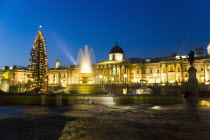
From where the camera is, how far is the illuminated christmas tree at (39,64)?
36.2 meters

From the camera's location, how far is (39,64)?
3709 centimetres

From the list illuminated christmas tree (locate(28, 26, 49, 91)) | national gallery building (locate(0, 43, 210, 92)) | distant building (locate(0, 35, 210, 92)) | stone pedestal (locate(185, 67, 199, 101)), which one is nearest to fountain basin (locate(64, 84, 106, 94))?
stone pedestal (locate(185, 67, 199, 101))

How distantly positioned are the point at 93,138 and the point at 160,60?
77.5 m

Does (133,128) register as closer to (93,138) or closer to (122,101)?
(93,138)

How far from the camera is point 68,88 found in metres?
23.6

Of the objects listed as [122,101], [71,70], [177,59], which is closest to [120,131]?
[122,101]

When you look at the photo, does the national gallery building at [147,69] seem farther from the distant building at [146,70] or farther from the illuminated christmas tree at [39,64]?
the illuminated christmas tree at [39,64]

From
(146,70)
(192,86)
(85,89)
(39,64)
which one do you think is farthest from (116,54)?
(85,89)

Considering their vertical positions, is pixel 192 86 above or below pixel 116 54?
below

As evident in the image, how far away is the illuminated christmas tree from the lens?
36.2 m

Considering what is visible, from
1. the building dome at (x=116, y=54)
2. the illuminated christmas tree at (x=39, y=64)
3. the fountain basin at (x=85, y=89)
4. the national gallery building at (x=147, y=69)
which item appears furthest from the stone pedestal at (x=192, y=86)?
the building dome at (x=116, y=54)

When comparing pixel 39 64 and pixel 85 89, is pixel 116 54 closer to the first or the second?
pixel 39 64

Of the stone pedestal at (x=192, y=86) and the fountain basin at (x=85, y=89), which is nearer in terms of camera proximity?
the fountain basin at (x=85, y=89)

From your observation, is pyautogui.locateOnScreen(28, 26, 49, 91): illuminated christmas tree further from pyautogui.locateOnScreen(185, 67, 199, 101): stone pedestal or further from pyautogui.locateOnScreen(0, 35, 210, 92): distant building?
pyautogui.locateOnScreen(0, 35, 210, 92): distant building
